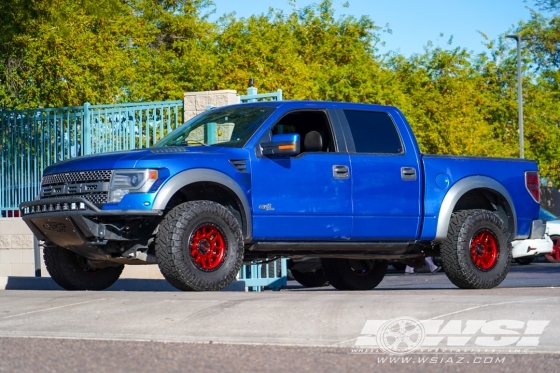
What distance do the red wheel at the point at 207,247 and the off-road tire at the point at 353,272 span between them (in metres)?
3.10

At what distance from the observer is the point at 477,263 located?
12.6 m

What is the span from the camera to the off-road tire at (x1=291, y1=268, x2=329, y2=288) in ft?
54.9

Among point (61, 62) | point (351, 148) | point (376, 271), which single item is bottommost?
point (376, 271)

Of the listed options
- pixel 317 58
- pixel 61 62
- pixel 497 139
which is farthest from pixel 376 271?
pixel 497 139

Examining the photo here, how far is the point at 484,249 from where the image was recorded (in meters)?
12.7

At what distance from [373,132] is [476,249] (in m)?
1.68

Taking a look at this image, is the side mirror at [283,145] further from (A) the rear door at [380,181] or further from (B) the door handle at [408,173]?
(B) the door handle at [408,173]

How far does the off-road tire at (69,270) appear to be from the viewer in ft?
39.3

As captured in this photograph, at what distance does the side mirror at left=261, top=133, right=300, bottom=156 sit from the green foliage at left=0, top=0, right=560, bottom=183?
20.6ft

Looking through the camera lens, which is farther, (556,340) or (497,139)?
(497,139)

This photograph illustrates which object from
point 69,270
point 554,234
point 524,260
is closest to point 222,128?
point 69,270

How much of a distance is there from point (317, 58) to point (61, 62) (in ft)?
55.6

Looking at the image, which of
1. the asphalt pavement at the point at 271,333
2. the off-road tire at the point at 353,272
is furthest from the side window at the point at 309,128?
the asphalt pavement at the point at 271,333

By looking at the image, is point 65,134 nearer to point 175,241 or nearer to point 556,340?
point 175,241
